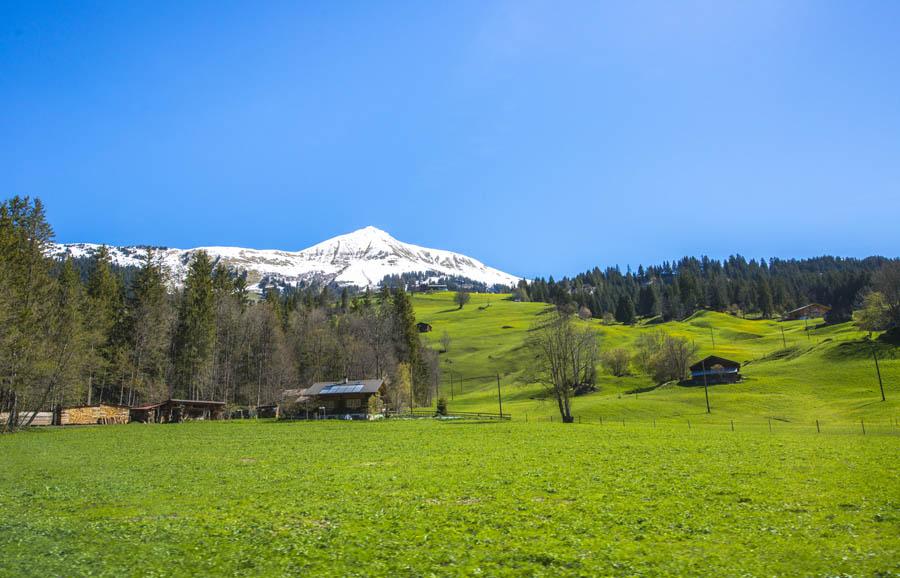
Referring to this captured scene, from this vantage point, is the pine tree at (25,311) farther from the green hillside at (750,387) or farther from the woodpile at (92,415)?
the green hillside at (750,387)

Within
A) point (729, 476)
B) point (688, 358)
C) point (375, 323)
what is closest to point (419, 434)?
point (729, 476)

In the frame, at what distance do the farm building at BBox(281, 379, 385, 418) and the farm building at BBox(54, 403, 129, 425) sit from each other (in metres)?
21.6

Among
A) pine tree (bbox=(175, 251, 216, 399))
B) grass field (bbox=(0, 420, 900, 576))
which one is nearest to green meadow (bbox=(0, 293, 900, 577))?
grass field (bbox=(0, 420, 900, 576))

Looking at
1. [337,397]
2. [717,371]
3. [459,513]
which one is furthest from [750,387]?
[459,513]

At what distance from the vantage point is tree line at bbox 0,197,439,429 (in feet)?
168

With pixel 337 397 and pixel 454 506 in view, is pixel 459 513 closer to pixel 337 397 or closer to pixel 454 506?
pixel 454 506

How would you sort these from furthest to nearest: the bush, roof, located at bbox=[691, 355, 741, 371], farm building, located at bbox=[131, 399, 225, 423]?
the bush < roof, located at bbox=[691, 355, 741, 371] < farm building, located at bbox=[131, 399, 225, 423]

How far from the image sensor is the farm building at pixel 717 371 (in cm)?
9504

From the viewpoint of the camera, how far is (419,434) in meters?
47.9

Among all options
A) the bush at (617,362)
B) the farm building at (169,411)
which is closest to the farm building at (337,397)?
the farm building at (169,411)

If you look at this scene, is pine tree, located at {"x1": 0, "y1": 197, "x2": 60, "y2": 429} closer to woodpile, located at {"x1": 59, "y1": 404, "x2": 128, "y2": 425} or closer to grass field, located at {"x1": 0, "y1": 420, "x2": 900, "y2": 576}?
woodpile, located at {"x1": 59, "y1": 404, "x2": 128, "y2": 425}

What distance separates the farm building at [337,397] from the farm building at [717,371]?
60.9 metres

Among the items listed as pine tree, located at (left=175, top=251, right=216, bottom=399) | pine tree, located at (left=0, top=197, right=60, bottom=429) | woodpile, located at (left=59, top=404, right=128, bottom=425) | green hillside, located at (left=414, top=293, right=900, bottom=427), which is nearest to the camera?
pine tree, located at (left=0, top=197, right=60, bottom=429)

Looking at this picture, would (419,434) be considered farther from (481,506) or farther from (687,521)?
(687,521)
